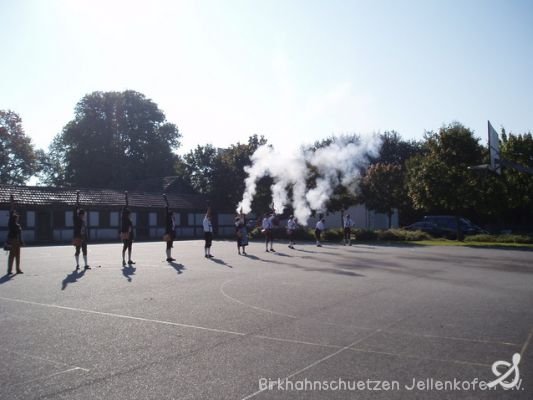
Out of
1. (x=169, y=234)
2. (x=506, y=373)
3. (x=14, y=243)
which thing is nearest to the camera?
(x=506, y=373)

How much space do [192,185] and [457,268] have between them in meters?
39.5

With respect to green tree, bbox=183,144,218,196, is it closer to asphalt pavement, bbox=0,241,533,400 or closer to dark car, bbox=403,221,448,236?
dark car, bbox=403,221,448,236

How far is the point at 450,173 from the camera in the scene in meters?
31.7

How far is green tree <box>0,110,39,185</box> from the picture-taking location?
5475 centimetres

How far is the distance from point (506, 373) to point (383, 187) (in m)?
38.1

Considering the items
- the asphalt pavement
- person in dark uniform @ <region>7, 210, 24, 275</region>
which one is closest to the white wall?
the asphalt pavement

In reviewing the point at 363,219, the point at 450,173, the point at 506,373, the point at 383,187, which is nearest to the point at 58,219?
the point at 383,187

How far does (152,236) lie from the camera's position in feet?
139

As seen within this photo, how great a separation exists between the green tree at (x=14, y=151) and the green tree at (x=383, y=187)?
38.4 m

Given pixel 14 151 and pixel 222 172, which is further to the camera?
pixel 14 151

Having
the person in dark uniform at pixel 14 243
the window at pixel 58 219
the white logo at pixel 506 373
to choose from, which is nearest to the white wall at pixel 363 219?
the window at pixel 58 219

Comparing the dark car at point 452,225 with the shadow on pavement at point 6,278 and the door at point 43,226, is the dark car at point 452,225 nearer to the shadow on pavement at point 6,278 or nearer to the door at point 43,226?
the door at point 43,226

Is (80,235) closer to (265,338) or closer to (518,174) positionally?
(265,338)

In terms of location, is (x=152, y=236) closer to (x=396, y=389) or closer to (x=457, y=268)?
(x=457, y=268)
